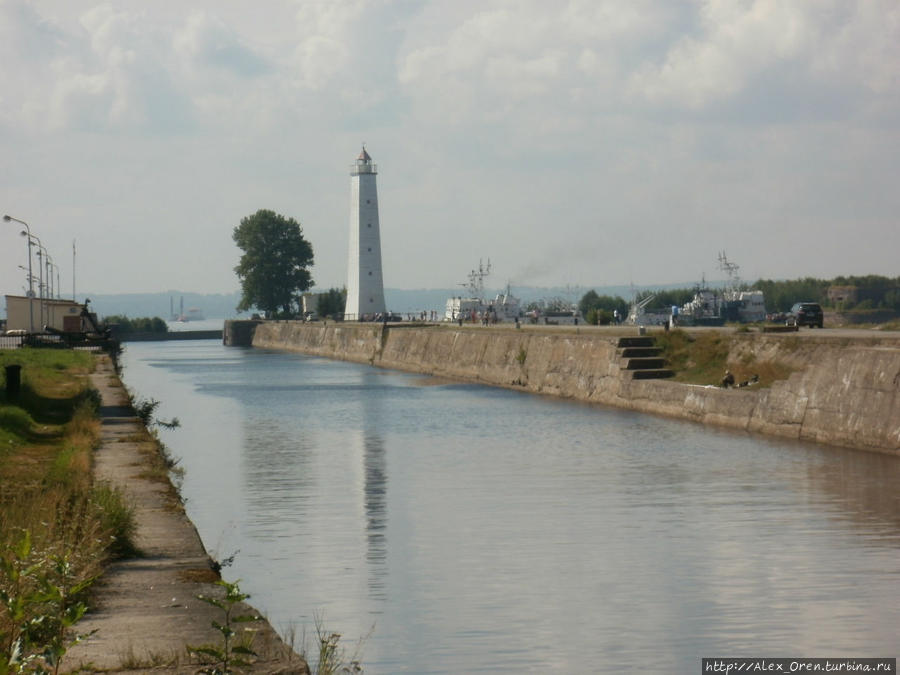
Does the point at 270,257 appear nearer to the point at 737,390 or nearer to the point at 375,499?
the point at 737,390

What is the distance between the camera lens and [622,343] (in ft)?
172

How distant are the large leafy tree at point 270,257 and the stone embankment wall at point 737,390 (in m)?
55.9

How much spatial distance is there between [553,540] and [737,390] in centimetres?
2138

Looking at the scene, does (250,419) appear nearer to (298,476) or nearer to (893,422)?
(298,476)

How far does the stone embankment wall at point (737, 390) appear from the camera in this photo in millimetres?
33281

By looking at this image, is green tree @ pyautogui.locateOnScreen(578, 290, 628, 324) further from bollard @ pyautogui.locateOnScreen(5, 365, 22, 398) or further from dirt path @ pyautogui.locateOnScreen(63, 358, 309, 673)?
dirt path @ pyautogui.locateOnScreen(63, 358, 309, 673)

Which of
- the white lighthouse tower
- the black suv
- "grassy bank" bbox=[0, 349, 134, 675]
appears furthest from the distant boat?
"grassy bank" bbox=[0, 349, 134, 675]

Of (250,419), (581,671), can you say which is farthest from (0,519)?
(250,419)

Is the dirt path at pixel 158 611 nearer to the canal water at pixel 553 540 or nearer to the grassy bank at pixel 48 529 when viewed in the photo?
the grassy bank at pixel 48 529

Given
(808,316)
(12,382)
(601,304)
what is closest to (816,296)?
(601,304)

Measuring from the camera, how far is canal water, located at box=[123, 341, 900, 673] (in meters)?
14.7

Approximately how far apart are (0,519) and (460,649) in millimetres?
5405

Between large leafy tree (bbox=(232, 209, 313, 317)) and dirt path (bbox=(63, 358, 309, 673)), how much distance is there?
116 meters

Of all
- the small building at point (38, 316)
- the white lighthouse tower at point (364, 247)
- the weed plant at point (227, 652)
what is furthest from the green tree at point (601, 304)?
the weed plant at point (227, 652)
